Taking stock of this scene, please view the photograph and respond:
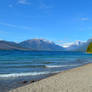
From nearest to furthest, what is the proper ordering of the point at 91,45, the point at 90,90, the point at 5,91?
the point at 90,90 < the point at 5,91 < the point at 91,45

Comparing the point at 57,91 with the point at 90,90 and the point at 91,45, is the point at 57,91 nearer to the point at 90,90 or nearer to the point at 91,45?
the point at 90,90

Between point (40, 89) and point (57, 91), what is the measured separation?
1.22 m

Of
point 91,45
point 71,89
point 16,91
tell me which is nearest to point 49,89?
point 71,89

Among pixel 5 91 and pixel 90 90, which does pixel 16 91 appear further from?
pixel 90 90

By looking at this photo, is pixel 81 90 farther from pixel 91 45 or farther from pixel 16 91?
pixel 91 45

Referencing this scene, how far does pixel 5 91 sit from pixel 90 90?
18.2 ft

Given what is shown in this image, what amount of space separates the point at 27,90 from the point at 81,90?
133 inches

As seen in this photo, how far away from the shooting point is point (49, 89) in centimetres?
1122

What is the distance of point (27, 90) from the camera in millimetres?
11070

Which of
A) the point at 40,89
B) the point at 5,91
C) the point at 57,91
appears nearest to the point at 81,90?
the point at 57,91

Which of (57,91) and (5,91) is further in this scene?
(5,91)

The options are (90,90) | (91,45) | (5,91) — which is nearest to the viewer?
(90,90)

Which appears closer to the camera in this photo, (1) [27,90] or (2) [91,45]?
(1) [27,90]

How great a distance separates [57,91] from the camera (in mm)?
10656
